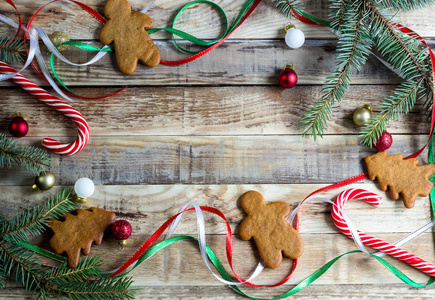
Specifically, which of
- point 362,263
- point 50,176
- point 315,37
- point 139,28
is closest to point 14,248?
point 50,176

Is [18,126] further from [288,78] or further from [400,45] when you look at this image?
[400,45]

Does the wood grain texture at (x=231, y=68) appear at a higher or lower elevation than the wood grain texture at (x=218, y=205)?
higher

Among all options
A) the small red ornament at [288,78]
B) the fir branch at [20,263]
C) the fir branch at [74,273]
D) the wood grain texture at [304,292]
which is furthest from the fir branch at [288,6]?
the fir branch at [20,263]

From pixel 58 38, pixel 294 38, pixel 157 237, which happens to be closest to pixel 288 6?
pixel 294 38

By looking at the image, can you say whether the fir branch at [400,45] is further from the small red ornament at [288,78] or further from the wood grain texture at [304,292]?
the wood grain texture at [304,292]

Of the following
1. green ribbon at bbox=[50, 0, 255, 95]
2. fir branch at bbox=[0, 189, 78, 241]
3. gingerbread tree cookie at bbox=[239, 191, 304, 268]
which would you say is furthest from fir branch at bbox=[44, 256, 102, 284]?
green ribbon at bbox=[50, 0, 255, 95]

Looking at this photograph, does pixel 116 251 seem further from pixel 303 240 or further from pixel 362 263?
pixel 362 263
